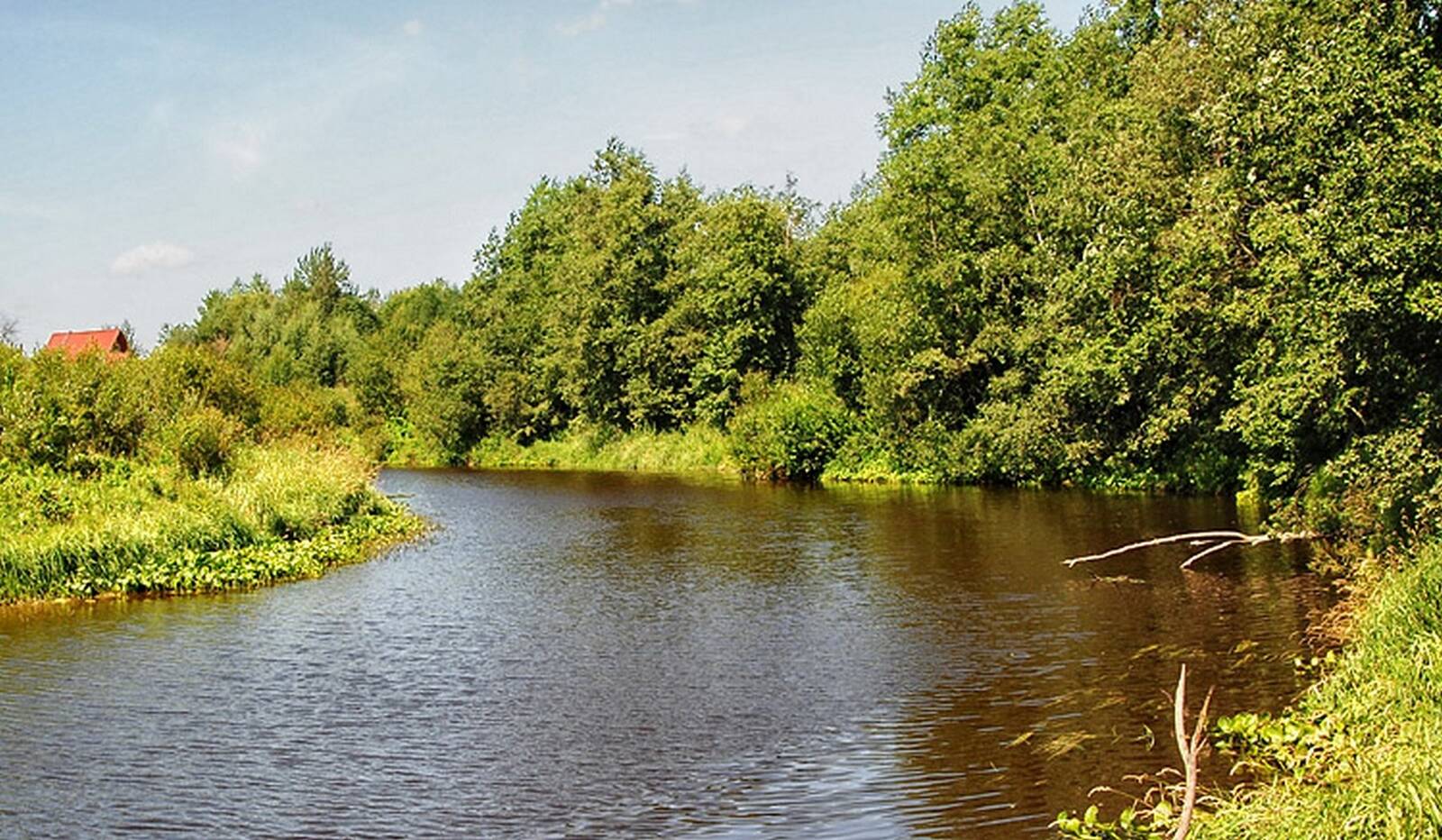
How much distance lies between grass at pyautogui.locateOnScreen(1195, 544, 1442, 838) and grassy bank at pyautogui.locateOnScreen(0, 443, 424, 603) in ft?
61.5

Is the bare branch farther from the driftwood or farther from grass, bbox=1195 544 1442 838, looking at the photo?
grass, bbox=1195 544 1442 838

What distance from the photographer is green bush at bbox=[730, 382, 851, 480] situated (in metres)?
52.9

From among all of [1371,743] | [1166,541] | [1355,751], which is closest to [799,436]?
[1166,541]

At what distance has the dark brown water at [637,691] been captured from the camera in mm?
11258

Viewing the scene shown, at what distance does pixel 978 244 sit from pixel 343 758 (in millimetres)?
36691

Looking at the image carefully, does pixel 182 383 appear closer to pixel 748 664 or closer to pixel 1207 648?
pixel 748 664

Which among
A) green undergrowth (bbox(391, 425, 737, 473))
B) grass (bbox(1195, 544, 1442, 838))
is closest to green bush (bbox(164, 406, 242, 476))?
grass (bbox(1195, 544, 1442, 838))

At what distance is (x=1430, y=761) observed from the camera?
7.92 metres

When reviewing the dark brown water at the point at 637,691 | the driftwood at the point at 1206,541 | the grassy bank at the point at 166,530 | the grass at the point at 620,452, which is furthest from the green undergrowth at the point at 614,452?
the dark brown water at the point at 637,691

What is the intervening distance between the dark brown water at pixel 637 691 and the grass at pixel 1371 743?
1541 millimetres

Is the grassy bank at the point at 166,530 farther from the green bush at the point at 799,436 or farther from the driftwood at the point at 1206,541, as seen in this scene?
the green bush at the point at 799,436

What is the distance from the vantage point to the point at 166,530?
921 inches

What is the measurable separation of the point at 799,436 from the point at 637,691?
3795 cm

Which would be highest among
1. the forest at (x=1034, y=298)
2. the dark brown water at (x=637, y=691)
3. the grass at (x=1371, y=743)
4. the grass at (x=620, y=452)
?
the forest at (x=1034, y=298)
